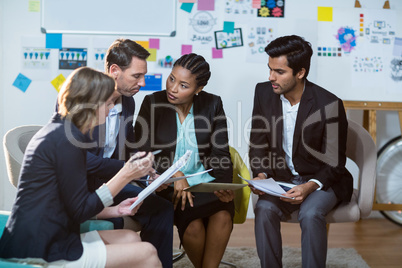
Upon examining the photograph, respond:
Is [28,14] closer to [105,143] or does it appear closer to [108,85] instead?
[105,143]

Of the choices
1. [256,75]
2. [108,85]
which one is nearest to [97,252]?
[108,85]

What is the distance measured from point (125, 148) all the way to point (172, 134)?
24cm

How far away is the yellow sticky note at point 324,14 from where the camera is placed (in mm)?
3389

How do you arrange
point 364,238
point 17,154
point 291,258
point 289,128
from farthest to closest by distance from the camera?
point 364,238 → point 291,258 → point 289,128 → point 17,154

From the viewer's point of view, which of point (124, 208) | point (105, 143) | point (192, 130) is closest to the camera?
point (124, 208)

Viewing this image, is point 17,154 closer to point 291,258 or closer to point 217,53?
point 291,258

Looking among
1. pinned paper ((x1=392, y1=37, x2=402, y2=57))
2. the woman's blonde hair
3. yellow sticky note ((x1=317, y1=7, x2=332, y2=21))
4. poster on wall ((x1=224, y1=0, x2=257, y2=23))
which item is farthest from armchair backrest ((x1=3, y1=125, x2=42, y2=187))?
pinned paper ((x1=392, y1=37, x2=402, y2=57))

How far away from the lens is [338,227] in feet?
11.2

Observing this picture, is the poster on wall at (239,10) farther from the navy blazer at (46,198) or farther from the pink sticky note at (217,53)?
the navy blazer at (46,198)

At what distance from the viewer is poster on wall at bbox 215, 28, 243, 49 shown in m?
3.40

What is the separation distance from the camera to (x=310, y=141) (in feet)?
7.83

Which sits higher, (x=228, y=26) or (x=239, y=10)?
(x=239, y=10)

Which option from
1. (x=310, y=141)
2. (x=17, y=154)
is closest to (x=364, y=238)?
(x=310, y=141)

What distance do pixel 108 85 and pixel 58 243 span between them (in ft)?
1.69
